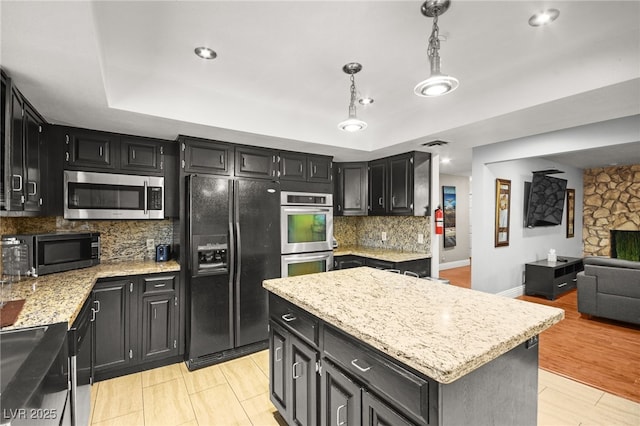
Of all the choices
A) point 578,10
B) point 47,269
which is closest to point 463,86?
point 578,10

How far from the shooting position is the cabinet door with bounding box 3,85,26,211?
1898 mm

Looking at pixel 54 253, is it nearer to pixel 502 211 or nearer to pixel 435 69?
pixel 435 69

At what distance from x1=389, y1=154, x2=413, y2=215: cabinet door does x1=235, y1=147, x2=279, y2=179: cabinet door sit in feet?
5.53

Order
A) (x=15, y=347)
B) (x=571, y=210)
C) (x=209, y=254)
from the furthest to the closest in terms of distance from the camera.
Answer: (x=571, y=210) < (x=209, y=254) < (x=15, y=347)

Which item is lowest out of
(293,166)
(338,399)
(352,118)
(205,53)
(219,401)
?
(219,401)

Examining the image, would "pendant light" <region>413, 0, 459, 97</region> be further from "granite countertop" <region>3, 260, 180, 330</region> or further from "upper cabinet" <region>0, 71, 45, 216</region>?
"upper cabinet" <region>0, 71, 45, 216</region>

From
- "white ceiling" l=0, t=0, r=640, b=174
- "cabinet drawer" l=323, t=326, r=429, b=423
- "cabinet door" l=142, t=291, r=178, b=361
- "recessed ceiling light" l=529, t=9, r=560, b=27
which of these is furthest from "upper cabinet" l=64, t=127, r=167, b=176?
A: "recessed ceiling light" l=529, t=9, r=560, b=27

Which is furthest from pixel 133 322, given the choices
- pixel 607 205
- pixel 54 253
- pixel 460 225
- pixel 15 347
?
pixel 607 205

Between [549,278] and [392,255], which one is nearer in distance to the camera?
[392,255]

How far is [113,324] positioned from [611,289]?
19.6 ft

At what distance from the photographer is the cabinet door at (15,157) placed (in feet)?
6.23

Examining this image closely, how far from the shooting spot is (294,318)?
1.88m

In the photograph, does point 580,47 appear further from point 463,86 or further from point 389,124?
point 389,124

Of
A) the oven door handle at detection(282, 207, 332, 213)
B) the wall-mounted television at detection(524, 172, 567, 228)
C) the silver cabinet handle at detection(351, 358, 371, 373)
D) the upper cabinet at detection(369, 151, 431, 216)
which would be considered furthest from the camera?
the wall-mounted television at detection(524, 172, 567, 228)
